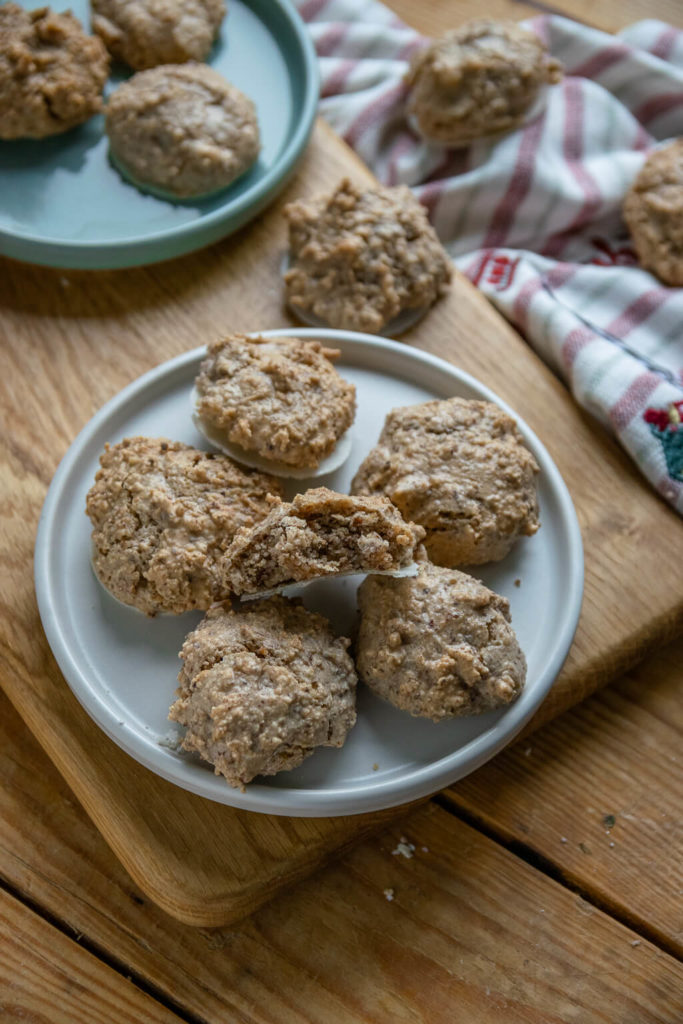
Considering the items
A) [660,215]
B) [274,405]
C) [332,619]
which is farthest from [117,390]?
[660,215]

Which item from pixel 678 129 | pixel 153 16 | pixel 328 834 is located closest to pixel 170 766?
pixel 328 834

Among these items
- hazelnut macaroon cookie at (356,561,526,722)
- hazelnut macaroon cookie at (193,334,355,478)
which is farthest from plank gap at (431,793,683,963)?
hazelnut macaroon cookie at (193,334,355,478)

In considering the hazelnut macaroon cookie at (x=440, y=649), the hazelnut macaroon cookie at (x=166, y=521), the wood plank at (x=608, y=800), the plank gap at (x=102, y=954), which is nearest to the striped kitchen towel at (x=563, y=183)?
the wood plank at (x=608, y=800)

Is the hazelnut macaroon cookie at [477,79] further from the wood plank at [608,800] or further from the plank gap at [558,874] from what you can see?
the plank gap at [558,874]

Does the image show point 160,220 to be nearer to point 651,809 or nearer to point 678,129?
point 678,129

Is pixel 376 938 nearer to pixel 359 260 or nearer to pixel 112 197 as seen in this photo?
pixel 359 260

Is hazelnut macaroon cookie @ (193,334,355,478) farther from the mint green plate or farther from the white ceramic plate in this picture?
the mint green plate
